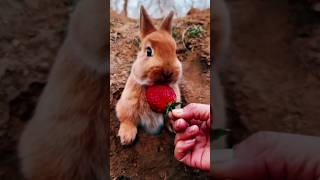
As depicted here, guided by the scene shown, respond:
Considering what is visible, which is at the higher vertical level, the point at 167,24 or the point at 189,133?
the point at 167,24

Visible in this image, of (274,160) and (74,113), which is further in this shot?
(74,113)

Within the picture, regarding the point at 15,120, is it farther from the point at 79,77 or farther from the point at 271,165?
the point at 271,165

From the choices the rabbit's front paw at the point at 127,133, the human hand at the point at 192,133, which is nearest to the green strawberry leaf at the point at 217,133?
the human hand at the point at 192,133

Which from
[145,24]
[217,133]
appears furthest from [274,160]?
Answer: [145,24]

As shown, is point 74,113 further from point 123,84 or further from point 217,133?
point 217,133

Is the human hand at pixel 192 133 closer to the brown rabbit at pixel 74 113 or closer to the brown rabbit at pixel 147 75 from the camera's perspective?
the brown rabbit at pixel 147 75

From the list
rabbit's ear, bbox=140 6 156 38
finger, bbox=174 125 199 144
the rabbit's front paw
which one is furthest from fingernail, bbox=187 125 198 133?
rabbit's ear, bbox=140 6 156 38

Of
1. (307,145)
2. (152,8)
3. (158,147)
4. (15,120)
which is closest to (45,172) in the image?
(15,120)
